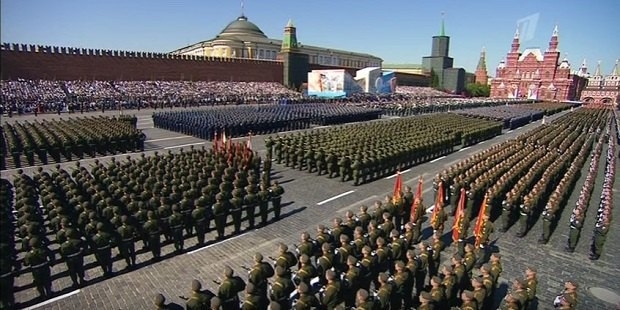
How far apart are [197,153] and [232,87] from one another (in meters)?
34.8

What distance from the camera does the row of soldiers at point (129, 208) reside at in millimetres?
6139

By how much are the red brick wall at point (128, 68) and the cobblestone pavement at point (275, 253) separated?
86.3 ft

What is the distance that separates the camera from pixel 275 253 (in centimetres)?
732

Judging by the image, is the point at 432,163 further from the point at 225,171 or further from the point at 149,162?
the point at 149,162

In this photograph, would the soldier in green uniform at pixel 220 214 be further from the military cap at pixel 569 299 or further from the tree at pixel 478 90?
the tree at pixel 478 90

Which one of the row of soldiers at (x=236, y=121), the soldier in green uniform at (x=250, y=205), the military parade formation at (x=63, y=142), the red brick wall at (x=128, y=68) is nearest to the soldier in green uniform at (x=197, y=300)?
the soldier in green uniform at (x=250, y=205)

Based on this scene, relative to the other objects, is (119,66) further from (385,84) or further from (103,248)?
(103,248)

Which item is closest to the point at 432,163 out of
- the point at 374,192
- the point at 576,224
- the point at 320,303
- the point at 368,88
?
the point at 374,192

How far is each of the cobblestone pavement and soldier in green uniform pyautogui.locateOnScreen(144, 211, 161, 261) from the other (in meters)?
0.21

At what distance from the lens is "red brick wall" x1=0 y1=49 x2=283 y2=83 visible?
32500mm

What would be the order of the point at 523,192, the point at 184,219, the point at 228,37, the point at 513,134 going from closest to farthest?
the point at 184,219 < the point at 523,192 < the point at 513,134 < the point at 228,37

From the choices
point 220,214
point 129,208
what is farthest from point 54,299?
point 220,214

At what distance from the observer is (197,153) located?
12680 mm

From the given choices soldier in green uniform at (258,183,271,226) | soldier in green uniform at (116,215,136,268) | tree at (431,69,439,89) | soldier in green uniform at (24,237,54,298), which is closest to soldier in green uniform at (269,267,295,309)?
soldier in green uniform at (116,215,136,268)
